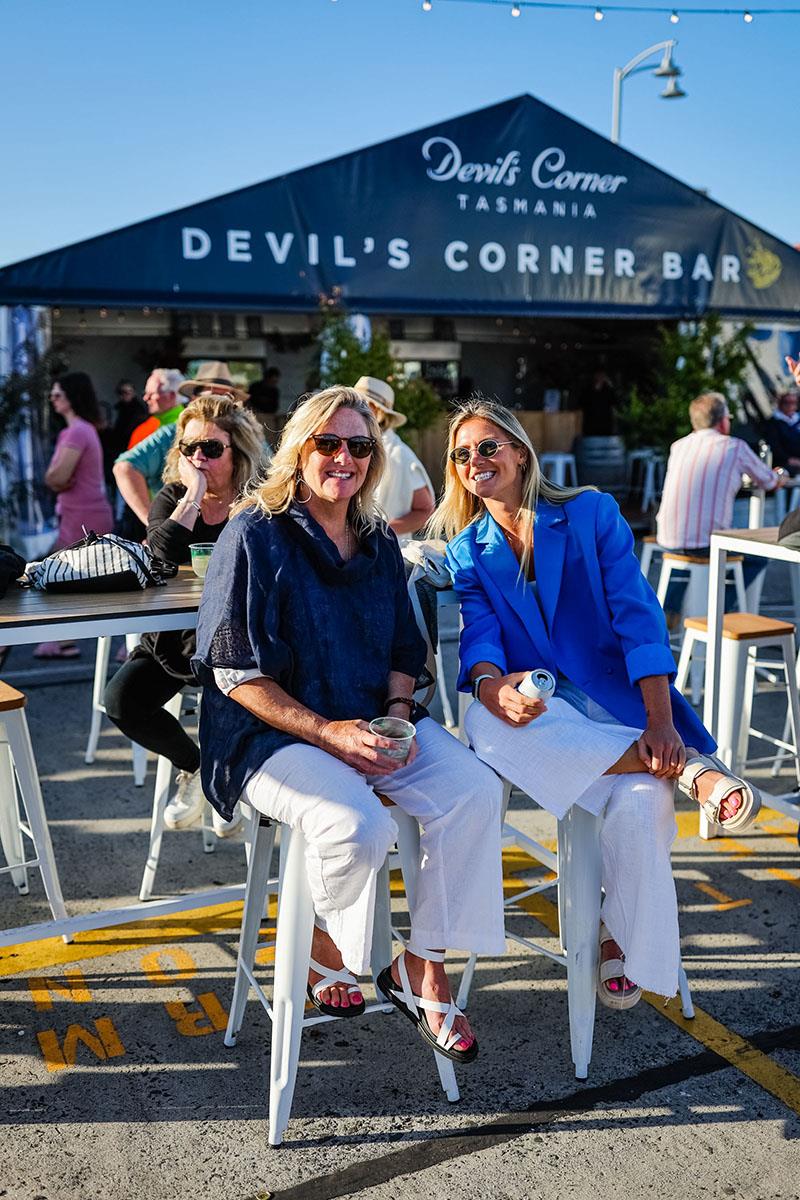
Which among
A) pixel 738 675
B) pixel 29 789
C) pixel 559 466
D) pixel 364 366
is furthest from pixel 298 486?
pixel 559 466

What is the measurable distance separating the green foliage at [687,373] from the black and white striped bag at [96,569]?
997cm

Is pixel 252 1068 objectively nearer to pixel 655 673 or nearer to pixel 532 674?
pixel 532 674

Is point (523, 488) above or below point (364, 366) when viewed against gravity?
below

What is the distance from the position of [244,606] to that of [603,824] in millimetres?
1035

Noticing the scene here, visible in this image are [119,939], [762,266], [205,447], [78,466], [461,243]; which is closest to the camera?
[119,939]

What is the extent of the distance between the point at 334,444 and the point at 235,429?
3.56 ft

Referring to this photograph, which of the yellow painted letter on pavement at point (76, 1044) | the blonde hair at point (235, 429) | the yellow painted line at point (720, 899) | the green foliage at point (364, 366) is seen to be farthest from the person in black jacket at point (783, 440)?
the yellow painted letter on pavement at point (76, 1044)

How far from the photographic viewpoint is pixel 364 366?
10.1 meters

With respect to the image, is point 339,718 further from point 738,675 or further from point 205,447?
point 738,675

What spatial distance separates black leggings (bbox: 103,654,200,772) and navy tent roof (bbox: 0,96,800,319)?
6518 millimetres

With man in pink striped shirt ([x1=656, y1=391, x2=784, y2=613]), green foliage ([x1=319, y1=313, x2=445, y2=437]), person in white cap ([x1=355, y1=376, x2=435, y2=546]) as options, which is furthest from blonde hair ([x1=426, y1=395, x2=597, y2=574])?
green foliage ([x1=319, y1=313, x2=445, y2=437])

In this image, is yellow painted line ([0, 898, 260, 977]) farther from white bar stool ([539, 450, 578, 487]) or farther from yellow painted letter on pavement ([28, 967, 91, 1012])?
white bar stool ([539, 450, 578, 487])

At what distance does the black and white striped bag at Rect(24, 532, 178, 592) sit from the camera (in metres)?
3.05

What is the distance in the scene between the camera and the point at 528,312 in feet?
36.2
